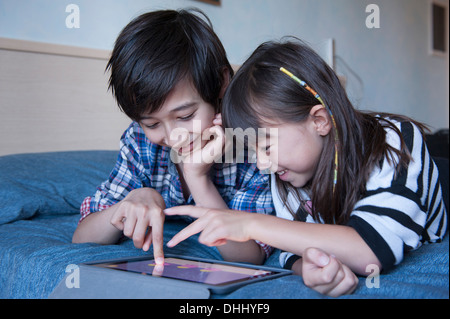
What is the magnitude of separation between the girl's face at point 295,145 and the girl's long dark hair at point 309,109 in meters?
0.02

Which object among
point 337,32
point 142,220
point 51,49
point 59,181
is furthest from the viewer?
point 337,32

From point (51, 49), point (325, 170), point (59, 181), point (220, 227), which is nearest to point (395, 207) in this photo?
point (325, 170)

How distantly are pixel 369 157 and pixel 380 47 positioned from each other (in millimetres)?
2703

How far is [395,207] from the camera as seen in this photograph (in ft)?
2.22

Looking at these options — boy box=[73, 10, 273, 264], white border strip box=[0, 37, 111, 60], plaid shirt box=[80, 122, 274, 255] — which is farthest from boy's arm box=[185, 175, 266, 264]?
white border strip box=[0, 37, 111, 60]

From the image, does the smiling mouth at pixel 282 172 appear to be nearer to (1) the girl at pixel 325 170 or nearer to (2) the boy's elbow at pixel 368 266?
(1) the girl at pixel 325 170

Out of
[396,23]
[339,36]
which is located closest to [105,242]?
[339,36]

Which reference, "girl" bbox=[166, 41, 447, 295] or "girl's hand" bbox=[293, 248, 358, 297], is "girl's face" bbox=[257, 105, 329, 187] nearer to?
"girl" bbox=[166, 41, 447, 295]

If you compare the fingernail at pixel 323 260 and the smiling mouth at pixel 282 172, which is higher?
the smiling mouth at pixel 282 172

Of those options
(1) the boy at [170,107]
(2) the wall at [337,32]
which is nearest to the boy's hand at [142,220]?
(1) the boy at [170,107]

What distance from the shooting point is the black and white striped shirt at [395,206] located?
65cm

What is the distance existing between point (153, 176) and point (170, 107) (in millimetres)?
257

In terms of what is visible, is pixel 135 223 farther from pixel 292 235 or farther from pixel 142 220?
pixel 292 235
